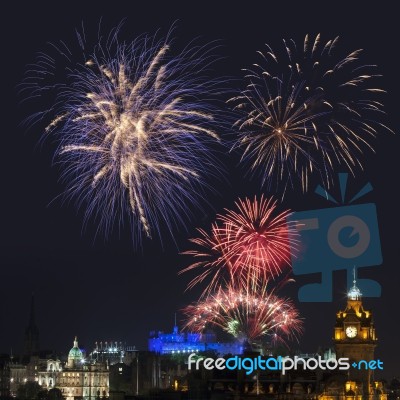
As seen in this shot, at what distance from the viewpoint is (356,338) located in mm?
113062

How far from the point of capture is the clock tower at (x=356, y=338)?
112 metres

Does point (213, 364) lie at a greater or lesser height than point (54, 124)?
lesser

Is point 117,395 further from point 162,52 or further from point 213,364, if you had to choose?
point 162,52

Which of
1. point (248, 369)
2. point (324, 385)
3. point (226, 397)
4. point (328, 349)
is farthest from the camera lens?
point (328, 349)

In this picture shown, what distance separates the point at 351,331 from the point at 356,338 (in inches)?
37.7

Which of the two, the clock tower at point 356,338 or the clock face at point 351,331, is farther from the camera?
the clock face at point 351,331

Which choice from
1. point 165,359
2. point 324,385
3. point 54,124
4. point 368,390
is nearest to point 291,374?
point 324,385

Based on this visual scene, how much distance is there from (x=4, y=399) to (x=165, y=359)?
35.1m

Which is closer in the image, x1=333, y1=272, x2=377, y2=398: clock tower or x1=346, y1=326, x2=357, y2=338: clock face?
x1=333, y1=272, x2=377, y2=398: clock tower

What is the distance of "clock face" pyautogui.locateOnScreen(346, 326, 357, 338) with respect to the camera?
113 m

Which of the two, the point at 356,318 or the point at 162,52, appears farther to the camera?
the point at 356,318

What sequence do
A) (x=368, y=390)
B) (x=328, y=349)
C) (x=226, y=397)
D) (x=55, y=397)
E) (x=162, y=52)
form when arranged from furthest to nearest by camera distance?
(x=328, y=349)
(x=55, y=397)
(x=368, y=390)
(x=226, y=397)
(x=162, y=52)

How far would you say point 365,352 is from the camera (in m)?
113

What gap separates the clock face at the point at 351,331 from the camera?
372 ft
